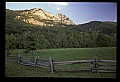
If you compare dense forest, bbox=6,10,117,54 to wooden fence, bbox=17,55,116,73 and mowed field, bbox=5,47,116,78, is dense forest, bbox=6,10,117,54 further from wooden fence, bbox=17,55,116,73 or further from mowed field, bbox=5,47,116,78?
wooden fence, bbox=17,55,116,73

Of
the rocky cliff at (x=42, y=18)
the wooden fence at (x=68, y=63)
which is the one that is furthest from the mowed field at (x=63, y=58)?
the rocky cliff at (x=42, y=18)

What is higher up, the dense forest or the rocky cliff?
the rocky cliff

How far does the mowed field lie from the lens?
753 centimetres

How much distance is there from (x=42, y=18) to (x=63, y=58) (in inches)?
46.0

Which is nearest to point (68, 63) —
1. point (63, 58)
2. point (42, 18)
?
point (63, 58)

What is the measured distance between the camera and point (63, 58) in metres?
7.59

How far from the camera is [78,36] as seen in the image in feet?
25.3

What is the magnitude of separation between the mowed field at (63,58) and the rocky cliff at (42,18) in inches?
27.7

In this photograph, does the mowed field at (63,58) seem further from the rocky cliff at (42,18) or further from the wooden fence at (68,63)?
the rocky cliff at (42,18)

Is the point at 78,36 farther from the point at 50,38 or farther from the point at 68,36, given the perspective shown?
the point at 50,38

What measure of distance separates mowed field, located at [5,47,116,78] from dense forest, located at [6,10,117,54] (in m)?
0.13

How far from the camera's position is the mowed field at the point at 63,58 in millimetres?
7527

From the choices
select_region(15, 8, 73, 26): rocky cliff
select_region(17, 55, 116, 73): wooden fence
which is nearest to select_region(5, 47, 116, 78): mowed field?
select_region(17, 55, 116, 73): wooden fence
